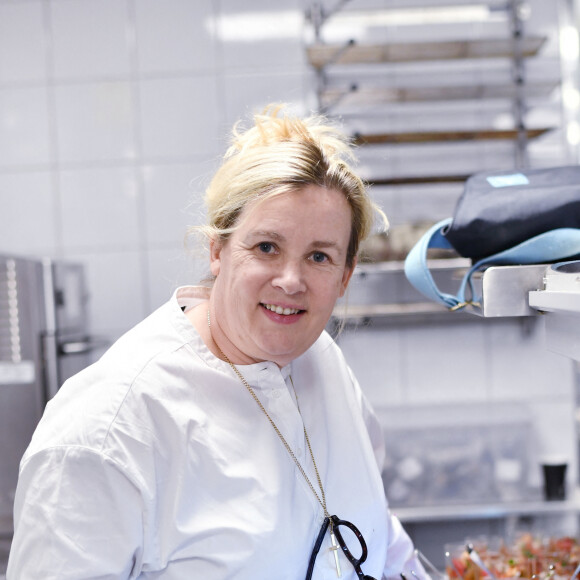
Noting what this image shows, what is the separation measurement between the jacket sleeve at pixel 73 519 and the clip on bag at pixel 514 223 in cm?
55

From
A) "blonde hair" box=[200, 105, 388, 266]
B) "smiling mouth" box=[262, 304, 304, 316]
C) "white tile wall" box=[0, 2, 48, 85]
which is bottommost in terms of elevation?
"smiling mouth" box=[262, 304, 304, 316]

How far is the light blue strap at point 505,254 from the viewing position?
3.24ft

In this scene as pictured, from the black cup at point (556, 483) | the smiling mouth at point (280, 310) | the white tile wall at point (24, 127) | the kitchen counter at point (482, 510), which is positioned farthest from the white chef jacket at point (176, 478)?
the white tile wall at point (24, 127)

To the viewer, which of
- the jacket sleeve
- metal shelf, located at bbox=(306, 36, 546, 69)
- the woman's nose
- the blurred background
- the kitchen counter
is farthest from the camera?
the blurred background

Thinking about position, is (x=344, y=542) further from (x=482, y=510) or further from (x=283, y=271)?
(x=482, y=510)

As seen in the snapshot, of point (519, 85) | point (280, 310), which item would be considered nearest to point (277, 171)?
point (280, 310)

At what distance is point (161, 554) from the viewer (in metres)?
0.98

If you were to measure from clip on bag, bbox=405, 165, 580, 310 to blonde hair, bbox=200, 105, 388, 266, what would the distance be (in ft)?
0.53

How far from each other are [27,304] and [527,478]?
74.7 inches

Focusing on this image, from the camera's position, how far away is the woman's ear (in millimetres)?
1141

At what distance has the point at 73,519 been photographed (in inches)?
35.8

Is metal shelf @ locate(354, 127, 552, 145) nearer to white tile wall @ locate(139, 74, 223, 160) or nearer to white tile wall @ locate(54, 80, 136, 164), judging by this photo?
white tile wall @ locate(139, 74, 223, 160)

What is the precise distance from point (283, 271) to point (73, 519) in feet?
1.47

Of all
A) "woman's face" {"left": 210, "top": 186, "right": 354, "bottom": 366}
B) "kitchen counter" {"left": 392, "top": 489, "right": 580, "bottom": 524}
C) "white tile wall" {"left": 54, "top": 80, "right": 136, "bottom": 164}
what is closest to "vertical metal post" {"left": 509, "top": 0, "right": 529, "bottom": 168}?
"kitchen counter" {"left": 392, "top": 489, "right": 580, "bottom": 524}
